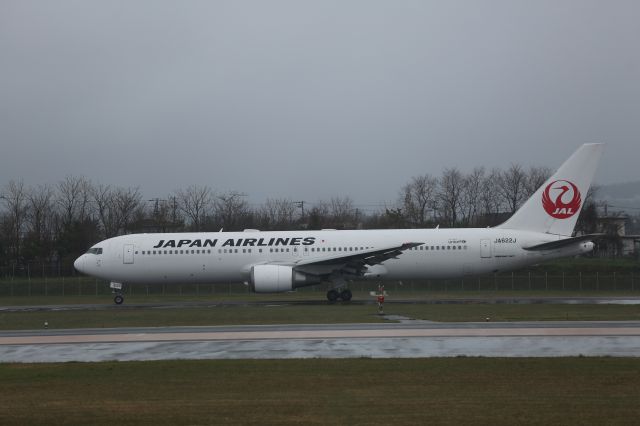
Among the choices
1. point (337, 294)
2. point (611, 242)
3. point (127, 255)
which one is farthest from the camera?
point (611, 242)

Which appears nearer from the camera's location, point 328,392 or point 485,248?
point 328,392

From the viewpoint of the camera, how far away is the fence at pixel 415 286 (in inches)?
1861

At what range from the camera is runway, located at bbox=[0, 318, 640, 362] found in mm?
A: 16797

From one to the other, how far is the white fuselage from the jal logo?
46.7 inches

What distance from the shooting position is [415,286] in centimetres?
4897

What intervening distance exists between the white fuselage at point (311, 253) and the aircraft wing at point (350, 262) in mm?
614

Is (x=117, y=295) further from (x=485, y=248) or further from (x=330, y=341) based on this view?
(x=330, y=341)

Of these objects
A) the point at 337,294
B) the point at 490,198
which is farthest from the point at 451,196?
the point at 337,294

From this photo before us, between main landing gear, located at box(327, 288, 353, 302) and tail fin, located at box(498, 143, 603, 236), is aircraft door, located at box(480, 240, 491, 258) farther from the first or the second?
main landing gear, located at box(327, 288, 353, 302)

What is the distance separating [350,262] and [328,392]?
22276 millimetres

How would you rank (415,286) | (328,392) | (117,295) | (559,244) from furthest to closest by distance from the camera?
1. (415,286)
2. (117,295)
3. (559,244)
4. (328,392)

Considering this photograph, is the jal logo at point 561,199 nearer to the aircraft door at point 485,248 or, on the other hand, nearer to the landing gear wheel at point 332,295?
the aircraft door at point 485,248

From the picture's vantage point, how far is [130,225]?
75.5 m

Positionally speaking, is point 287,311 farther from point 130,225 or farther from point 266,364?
point 130,225
